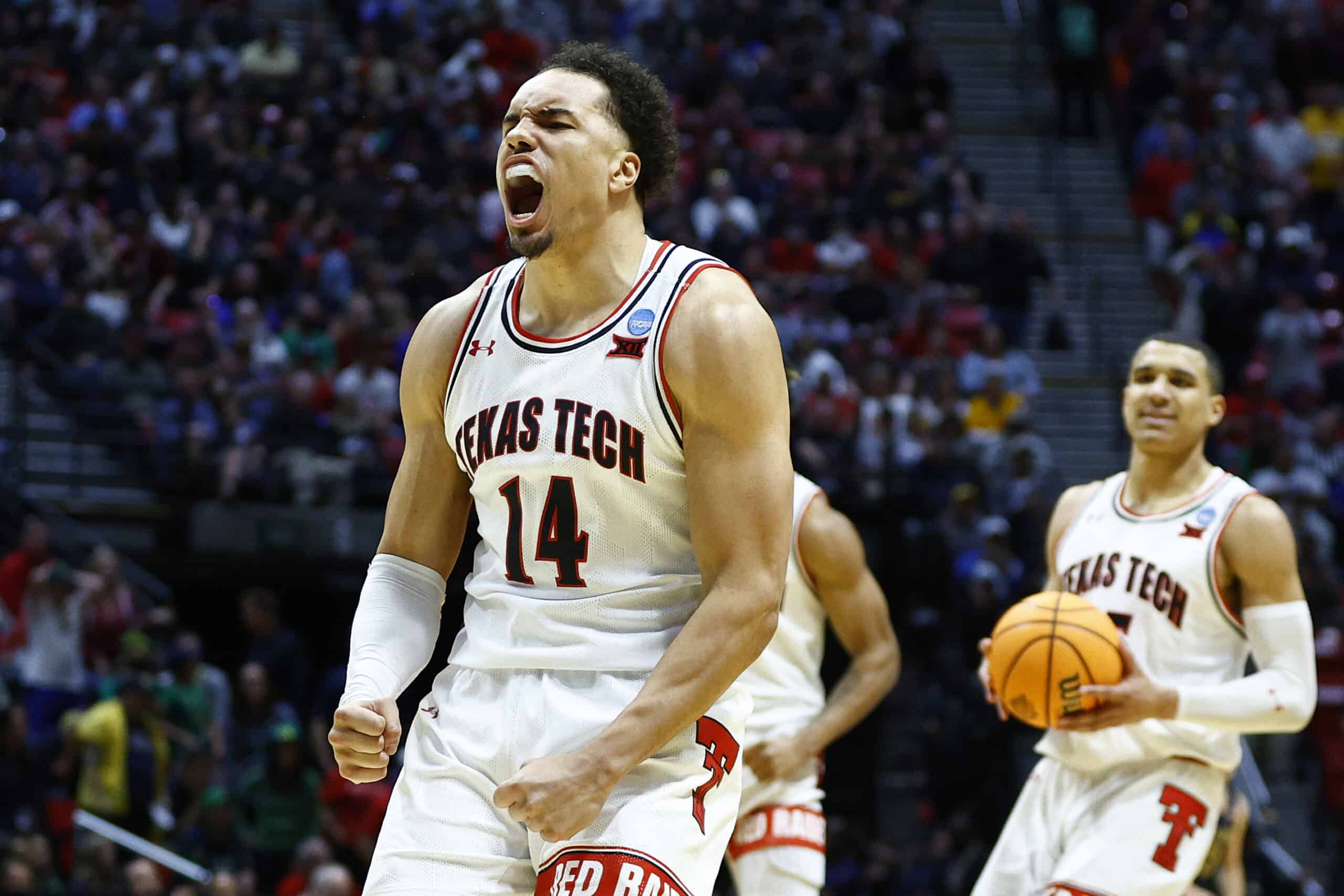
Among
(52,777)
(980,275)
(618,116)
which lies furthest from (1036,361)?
(618,116)

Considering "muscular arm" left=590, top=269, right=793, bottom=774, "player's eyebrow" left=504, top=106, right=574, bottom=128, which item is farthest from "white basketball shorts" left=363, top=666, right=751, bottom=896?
"player's eyebrow" left=504, top=106, right=574, bottom=128

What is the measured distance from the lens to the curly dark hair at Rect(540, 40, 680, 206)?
147 inches

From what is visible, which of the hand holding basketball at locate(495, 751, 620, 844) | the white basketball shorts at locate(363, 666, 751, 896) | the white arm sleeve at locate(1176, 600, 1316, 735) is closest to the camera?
the hand holding basketball at locate(495, 751, 620, 844)

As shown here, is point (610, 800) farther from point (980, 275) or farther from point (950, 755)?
point (980, 275)

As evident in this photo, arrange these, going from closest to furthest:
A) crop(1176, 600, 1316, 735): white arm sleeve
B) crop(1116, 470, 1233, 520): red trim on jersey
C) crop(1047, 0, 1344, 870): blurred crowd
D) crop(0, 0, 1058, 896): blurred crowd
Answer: crop(1176, 600, 1316, 735): white arm sleeve < crop(1116, 470, 1233, 520): red trim on jersey < crop(0, 0, 1058, 896): blurred crowd < crop(1047, 0, 1344, 870): blurred crowd

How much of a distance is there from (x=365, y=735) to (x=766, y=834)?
8.50 feet

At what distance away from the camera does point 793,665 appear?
234 inches

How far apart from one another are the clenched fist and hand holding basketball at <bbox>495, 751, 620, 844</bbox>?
31 cm

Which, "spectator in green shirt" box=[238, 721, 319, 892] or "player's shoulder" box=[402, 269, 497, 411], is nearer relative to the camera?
"player's shoulder" box=[402, 269, 497, 411]

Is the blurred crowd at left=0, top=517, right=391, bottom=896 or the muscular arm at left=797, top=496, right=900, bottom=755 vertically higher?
the muscular arm at left=797, top=496, right=900, bottom=755

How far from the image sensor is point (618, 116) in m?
3.71

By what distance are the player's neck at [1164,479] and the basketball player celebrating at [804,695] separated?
0.95m

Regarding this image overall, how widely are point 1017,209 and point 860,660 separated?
12.2 meters

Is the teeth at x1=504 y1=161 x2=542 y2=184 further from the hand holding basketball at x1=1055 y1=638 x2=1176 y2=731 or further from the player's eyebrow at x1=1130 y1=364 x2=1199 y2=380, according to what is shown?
the player's eyebrow at x1=1130 y1=364 x2=1199 y2=380
